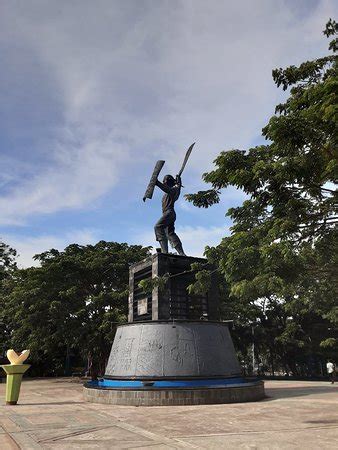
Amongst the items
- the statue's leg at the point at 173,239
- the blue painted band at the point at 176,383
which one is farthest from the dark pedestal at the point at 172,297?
the blue painted band at the point at 176,383

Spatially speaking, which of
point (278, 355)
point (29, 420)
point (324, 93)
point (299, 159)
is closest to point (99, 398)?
point (29, 420)

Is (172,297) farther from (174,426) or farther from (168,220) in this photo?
(174,426)

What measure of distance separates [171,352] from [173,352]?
0.08 m

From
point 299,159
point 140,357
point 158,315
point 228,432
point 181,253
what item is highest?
point 181,253

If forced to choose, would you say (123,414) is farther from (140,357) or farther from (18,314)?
(18,314)

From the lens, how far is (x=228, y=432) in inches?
350

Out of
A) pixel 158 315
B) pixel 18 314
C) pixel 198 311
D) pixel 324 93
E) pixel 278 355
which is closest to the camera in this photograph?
pixel 324 93

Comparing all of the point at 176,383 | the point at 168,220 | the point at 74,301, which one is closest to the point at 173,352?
the point at 176,383

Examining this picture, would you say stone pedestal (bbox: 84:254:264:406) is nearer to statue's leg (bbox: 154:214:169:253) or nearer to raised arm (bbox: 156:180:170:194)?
statue's leg (bbox: 154:214:169:253)

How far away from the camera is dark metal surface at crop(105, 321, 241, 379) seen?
16.0 m

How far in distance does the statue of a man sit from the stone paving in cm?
883

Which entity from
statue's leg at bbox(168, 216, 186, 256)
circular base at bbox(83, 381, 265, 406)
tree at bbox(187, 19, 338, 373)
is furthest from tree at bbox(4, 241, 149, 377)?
tree at bbox(187, 19, 338, 373)

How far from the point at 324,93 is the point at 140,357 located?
41.3 feet

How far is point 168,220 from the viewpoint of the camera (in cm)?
2088
